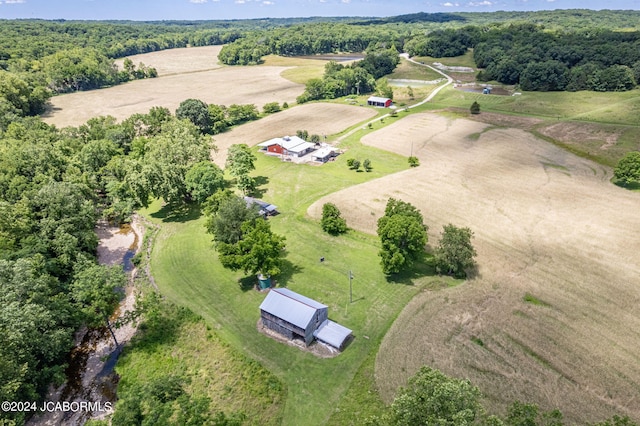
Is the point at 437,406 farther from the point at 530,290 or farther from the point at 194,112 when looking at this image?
the point at 194,112

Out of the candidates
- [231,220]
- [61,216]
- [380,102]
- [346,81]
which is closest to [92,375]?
[231,220]

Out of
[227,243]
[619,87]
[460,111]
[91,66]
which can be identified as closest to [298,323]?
[227,243]

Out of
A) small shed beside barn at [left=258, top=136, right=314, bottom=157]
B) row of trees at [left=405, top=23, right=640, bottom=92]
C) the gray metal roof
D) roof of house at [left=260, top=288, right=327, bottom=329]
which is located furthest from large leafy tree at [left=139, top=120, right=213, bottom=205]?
row of trees at [left=405, top=23, right=640, bottom=92]

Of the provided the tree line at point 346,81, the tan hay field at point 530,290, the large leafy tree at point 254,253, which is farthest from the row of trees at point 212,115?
the large leafy tree at point 254,253

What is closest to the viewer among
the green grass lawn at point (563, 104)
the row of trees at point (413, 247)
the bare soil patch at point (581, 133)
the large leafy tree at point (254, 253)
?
the large leafy tree at point (254, 253)

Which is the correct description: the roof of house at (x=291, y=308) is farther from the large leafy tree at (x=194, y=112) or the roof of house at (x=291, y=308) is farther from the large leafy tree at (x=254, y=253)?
the large leafy tree at (x=194, y=112)

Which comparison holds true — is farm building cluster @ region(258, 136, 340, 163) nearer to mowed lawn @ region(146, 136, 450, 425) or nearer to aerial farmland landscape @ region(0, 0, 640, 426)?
aerial farmland landscape @ region(0, 0, 640, 426)
